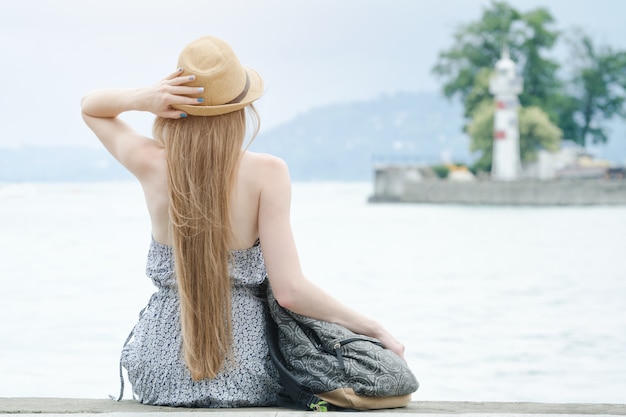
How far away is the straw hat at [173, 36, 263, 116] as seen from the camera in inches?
A: 92.7

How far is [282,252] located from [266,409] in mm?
377

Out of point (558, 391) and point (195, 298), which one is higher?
point (195, 298)

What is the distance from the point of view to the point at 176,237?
2363mm

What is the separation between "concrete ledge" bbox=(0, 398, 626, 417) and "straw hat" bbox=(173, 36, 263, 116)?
2.32 feet

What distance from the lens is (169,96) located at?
7.71 ft

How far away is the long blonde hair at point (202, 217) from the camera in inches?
92.6

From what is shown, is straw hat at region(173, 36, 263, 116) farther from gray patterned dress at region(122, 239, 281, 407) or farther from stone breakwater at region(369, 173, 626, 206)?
stone breakwater at region(369, 173, 626, 206)

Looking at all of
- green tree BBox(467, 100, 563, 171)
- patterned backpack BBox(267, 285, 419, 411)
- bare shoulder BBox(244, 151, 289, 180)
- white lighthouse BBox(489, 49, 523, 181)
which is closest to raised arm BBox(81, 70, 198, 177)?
bare shoulder BBox(244, 151, 289, 180)

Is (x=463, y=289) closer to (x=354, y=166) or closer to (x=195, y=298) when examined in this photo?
(x=195, y=298)

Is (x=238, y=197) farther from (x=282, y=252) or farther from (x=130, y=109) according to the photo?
(x=130, y=109)

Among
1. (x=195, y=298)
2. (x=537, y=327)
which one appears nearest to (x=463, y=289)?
(x=537, y=327)

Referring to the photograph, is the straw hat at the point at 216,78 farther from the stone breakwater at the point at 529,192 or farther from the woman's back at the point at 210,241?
the stone breakwater at the point at 529,192

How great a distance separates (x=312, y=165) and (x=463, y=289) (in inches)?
3986

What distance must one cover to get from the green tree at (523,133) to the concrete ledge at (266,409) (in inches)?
1625
